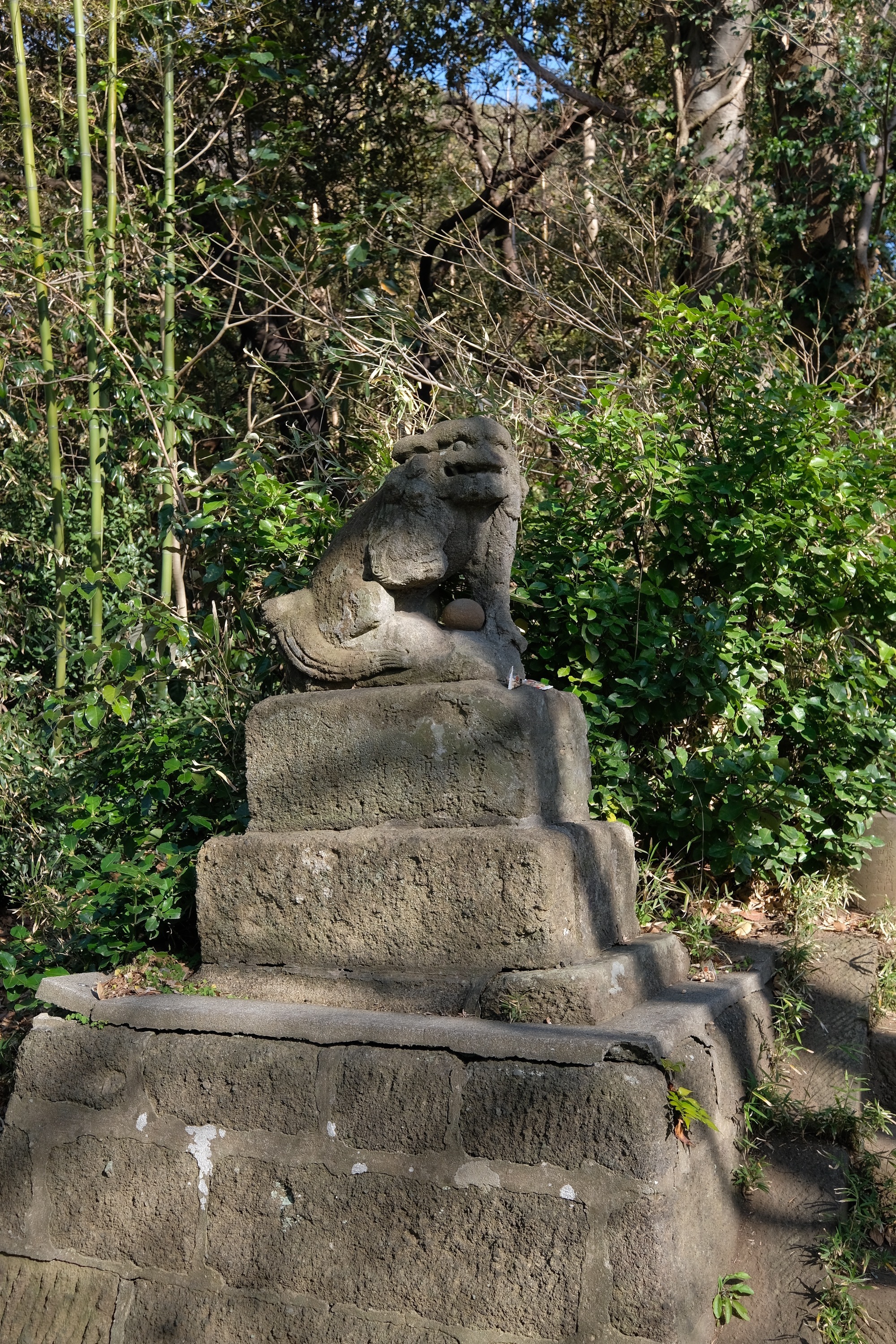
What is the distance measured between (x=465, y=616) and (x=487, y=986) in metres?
1.04

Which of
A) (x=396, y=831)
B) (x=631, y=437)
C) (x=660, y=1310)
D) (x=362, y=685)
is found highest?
(x=631, y=437)

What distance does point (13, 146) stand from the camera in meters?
7.66

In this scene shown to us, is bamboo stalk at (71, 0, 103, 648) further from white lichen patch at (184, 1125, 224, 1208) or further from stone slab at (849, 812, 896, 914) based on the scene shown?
stone slab at (849, 812, 896, 914)

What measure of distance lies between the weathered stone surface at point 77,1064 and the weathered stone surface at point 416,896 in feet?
1.19

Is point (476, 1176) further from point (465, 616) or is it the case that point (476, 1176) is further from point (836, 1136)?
point (465, 616)

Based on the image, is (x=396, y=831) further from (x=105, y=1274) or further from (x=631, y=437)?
(x=631, y=437)

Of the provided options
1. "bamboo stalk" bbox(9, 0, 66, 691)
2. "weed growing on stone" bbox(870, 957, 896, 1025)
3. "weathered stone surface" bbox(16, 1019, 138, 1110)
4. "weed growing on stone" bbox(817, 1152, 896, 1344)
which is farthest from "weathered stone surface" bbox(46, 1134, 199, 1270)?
"bamboo stalk" bbox(9, 0, 66, 691)

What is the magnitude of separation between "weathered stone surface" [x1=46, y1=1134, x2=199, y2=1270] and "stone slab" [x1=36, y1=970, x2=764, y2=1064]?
12.4 inches

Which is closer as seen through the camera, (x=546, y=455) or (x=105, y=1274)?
(x=105, y=1274)

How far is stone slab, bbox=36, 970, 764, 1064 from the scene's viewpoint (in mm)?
2480

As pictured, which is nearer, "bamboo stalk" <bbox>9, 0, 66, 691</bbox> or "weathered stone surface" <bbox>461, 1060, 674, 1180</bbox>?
"weathered stone surface" <bbox>461, 1060, 674, 1180</bbox>

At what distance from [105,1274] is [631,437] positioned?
3.24 m

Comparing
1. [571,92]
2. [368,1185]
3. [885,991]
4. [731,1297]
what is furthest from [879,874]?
[571,92]

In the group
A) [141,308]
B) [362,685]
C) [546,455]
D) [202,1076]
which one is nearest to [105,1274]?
[202,1076]
